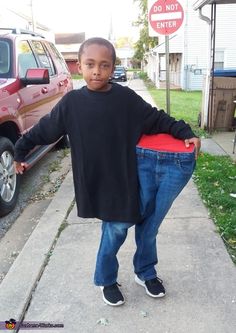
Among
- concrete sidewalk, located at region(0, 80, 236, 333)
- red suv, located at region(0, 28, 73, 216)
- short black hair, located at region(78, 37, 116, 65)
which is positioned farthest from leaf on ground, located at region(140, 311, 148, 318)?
red suv, located at region(0, 28, 73, 216)

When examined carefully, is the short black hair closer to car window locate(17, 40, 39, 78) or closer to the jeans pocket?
the jeans pocket

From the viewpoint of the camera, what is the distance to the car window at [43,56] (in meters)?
6.34

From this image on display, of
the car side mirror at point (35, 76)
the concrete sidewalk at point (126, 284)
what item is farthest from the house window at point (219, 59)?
the concrete sidewalk at point (126, 284)

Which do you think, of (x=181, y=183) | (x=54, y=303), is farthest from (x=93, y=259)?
(x=181, y=183)

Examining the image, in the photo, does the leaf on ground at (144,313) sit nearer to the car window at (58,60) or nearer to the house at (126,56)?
the car window at (58,60)

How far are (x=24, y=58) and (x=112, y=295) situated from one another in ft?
12.5

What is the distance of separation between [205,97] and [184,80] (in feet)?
49.9

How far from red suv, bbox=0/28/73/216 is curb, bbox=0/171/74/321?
57cm

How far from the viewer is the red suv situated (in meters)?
4.60

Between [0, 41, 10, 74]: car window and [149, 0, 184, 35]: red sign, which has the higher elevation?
[149, 0, 184, 35]: red sign

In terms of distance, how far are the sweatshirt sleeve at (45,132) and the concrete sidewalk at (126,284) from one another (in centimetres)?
100

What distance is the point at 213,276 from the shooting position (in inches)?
122

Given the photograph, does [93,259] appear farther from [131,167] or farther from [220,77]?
[220,77]

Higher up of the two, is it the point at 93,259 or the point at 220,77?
the point at 220,77
